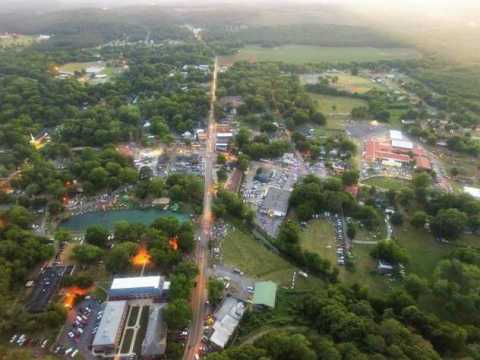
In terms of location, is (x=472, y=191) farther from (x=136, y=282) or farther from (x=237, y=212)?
(x=136, y=282)

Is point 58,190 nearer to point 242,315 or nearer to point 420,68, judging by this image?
point 242,315

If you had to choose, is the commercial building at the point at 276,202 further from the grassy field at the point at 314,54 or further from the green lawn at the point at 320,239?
the grassy field at the point at 314,54

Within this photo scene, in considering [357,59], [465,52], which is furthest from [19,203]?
[465,52]

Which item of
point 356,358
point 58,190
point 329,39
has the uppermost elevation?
point 329,39

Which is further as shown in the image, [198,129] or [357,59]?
[357,59]

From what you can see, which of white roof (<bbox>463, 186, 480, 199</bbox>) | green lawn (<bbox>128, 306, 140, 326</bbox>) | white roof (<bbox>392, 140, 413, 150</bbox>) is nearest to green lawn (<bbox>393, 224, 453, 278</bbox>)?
white roof (<bbox>463, 186, 480, 199</bbox>)

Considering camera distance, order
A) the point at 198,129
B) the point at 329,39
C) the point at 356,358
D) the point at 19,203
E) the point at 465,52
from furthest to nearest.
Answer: the point at 329,39 < the point at 465,52 < the point at 198,129 < the point at 19,203 < the point at 356,358

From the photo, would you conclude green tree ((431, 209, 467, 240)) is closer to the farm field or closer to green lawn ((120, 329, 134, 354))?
the farm field
